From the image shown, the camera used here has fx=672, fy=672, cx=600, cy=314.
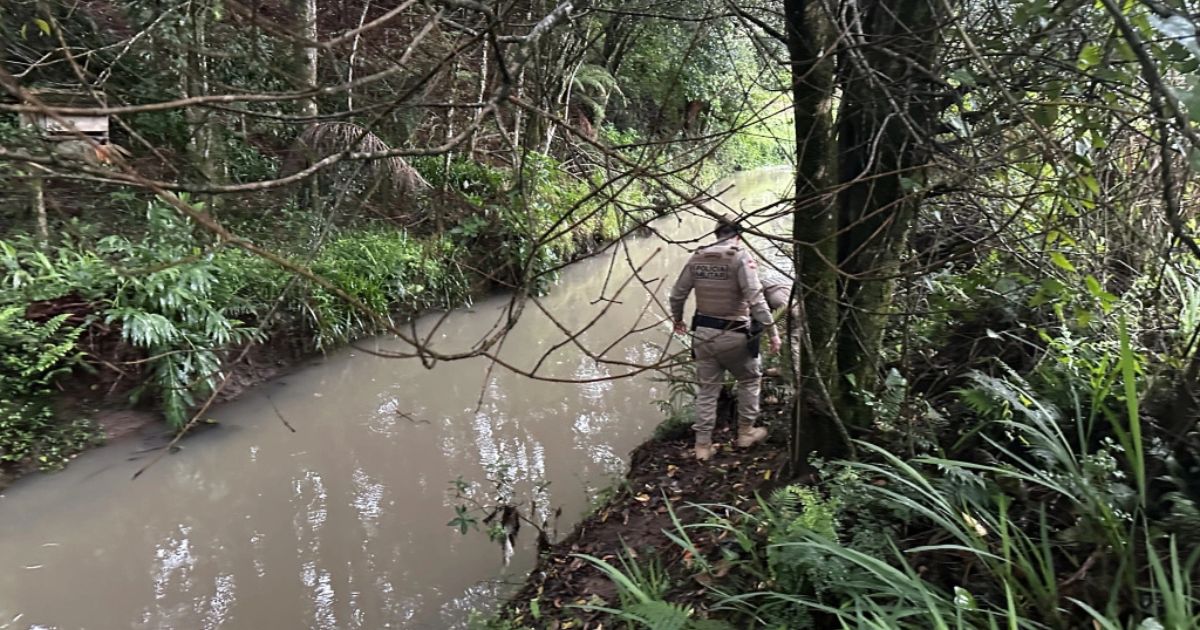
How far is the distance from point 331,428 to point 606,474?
2484 millimetres

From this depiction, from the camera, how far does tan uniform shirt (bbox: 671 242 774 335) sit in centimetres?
419

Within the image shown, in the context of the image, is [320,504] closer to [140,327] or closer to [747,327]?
[140,327]

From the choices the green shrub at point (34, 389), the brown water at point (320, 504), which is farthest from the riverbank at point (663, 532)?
the green shrub at point (34, 389)

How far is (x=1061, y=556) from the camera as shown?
2.25 m

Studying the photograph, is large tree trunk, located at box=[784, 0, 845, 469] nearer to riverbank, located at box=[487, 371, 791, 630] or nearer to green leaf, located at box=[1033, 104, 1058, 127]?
riverbank, located at box=[487, 371, 791, 630]

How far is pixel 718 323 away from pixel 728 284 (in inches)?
10.8

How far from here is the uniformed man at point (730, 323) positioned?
4.20 metres

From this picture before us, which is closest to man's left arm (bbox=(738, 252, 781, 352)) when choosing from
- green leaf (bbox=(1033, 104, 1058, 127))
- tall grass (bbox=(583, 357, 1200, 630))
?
tall grass (bbox=(583, 357, 1200, 630))

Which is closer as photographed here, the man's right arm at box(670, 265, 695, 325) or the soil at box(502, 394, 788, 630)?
the soil at box(502, 394, 788, 630)

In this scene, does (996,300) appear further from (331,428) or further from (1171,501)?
(331,428)

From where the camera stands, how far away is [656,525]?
3740mm

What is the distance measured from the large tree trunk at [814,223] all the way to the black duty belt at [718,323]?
41.5 inches

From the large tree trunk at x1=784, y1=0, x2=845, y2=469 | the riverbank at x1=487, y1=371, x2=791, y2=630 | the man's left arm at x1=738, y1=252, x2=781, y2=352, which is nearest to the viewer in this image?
the large tree trunk at x1=784, y1=0, x2=845, y2=469

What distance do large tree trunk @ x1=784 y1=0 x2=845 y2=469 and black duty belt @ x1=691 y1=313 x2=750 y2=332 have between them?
1054 millimetres
